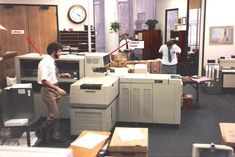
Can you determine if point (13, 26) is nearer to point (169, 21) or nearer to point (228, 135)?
point (169, 21)

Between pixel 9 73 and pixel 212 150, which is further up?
pixel 9 73

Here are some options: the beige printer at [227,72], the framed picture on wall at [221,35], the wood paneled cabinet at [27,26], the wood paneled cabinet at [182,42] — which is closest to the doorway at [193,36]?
the wood paneled cabinet at [182,42]

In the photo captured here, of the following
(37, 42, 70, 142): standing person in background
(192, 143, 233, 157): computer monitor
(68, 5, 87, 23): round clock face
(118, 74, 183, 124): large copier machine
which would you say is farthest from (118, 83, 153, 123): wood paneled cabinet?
(68, 5, 87, 23): round clock face

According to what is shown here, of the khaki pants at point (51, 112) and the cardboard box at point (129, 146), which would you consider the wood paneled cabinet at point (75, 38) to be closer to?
the khaki pants at point (51, 112)

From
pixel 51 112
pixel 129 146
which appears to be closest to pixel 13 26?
pixel 51 112

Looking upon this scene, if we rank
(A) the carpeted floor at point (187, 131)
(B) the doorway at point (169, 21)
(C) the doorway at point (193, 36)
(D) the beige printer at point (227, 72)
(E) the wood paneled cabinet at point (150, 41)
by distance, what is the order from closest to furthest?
(A) the carpeted floor at point (187, 131) → (D) the beige printer at point (227, 72) → (C) the doorway at point (193, 36) → (B) the doorway at point (169, 21) → (E) the wood paneled cabinet at point (150, 41)

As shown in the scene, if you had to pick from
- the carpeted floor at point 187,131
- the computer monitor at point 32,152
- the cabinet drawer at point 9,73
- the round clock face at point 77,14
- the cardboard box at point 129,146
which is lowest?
the carpeted floor at point 187,131

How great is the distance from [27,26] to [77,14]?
122 cm

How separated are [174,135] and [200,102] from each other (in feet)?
6.86

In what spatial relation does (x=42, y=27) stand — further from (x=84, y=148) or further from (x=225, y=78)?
(x=84, y=148)

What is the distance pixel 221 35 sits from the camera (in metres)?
7.57

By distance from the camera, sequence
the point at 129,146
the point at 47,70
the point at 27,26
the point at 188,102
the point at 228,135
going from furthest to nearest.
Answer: the point at 27,26 < the point at 188,102 < the point at 47,70 < the point at 228,135 < the point at 129,146

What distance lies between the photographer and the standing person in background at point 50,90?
159 inches

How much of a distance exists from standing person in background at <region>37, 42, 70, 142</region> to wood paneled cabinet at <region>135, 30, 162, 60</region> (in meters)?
6.19
